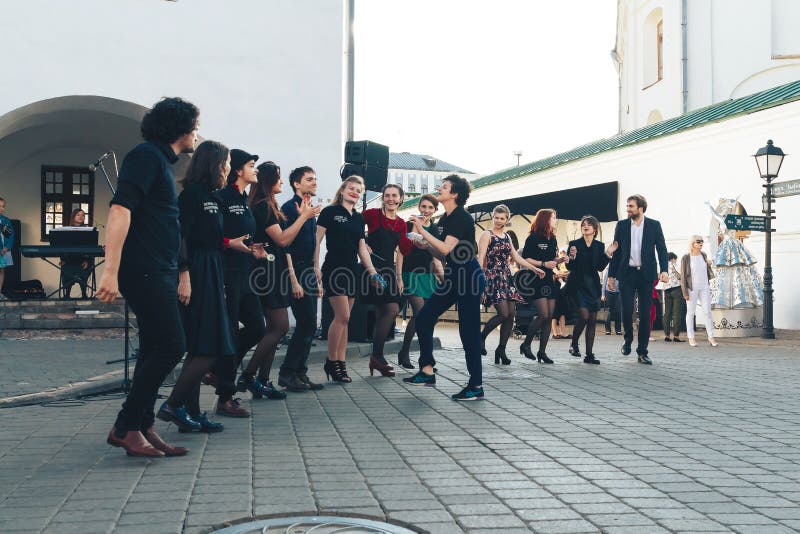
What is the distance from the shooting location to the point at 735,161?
61.6ft

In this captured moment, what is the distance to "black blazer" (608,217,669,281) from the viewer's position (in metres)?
10.2

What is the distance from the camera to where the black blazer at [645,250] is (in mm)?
10164

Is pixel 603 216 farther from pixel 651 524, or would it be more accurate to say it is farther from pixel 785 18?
pixel 651 524

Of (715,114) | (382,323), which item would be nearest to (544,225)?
(382,323)

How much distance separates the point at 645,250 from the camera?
10.2m

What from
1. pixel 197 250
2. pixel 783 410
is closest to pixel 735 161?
pixel 783 410

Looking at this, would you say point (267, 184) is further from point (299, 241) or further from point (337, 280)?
Answer: point (337, 280)

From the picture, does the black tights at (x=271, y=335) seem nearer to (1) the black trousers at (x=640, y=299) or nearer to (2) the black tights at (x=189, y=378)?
(2) the black tights at (x=189, y=378)

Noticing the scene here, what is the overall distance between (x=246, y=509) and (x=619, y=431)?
2.88 m

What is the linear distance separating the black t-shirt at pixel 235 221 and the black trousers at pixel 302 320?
1228mm

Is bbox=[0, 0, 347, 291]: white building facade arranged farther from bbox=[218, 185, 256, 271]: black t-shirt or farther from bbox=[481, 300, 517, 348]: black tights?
bbox=[218, 185, 256, 271]: black t-shirt

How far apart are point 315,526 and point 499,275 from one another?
6946 millimetres

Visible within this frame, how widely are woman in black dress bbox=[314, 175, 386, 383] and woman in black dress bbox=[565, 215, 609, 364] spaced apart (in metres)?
3.57

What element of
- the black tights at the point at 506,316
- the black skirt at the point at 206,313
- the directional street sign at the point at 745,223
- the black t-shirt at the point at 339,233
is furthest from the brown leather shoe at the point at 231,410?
the directional street sign at the point at 745,223
